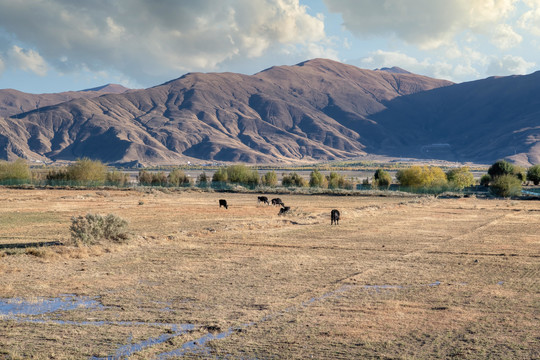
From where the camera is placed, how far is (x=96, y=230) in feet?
83.1

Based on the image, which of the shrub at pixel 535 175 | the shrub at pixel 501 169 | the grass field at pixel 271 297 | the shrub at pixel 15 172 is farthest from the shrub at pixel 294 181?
the grass field at pixel 271 297

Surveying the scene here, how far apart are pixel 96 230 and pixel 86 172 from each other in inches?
2942

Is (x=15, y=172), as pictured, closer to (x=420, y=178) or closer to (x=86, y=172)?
(x=86, y=172)

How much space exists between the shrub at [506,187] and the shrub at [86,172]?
6046cm

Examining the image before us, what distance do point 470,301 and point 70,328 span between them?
9656 millimetres

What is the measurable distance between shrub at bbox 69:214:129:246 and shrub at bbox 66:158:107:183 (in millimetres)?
72068

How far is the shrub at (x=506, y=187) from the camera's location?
7600cm

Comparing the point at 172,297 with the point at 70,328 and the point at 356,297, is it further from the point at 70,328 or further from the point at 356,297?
the point at 356,297

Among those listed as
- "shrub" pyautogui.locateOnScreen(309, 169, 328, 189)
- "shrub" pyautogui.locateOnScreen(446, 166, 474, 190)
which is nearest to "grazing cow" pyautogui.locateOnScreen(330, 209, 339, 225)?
"shrub" pyautogui.locateOnScreen(309, 169, 328, 189)

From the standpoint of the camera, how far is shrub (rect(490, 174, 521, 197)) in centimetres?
7600

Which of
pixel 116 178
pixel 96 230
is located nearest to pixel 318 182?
pixel 116 178

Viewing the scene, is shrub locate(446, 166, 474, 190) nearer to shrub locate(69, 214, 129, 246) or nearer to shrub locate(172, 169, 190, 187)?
shrub locate(172, 169, 190, 187)

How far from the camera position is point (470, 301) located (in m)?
14.8

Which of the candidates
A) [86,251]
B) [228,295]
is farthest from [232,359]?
[86,251]
